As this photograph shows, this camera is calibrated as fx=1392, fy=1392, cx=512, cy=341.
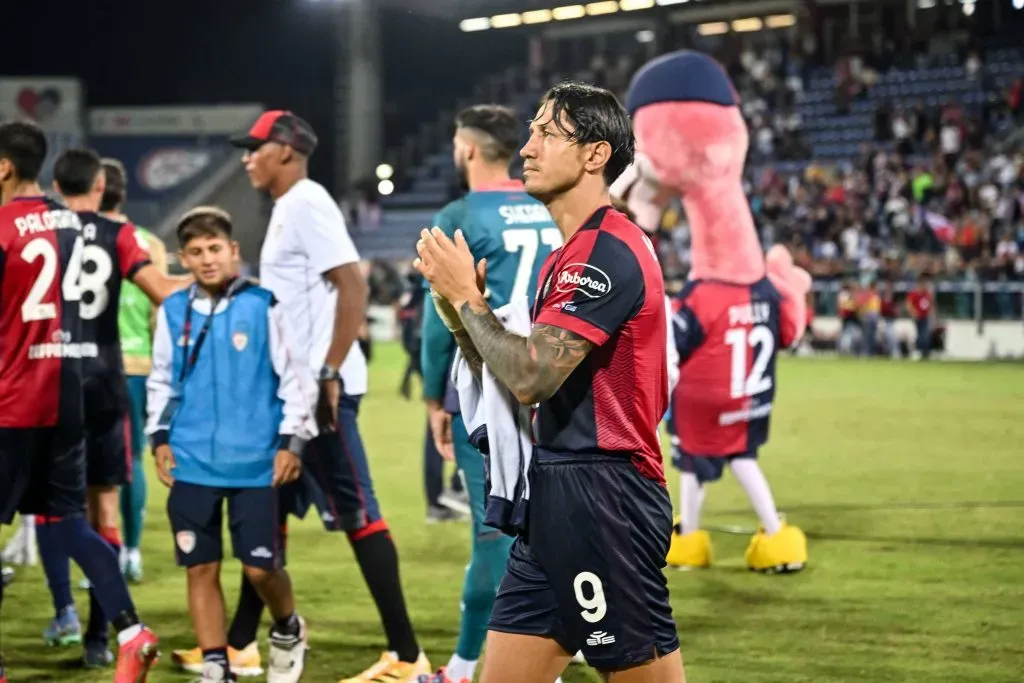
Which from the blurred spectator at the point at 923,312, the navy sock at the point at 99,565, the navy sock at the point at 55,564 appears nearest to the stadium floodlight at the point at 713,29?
the blurred spectator at the point at 923,312

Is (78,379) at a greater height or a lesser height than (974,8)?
lesser

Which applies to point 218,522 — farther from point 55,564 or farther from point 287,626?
point 55,564

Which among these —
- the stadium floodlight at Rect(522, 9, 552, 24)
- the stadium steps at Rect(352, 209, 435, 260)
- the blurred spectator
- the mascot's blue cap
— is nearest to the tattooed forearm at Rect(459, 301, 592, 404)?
the mascot's blue cap

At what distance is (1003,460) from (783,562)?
5095 mm

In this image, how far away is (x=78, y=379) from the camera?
5371mm

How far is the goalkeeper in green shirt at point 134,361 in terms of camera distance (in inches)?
280

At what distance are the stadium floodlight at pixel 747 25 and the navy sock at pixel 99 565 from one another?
34678 mm

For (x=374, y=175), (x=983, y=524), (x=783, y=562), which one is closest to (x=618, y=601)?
(x=783, y=562)

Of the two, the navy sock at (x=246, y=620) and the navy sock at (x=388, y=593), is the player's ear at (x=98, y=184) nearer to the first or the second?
the navy sock at (x=246, y=620)

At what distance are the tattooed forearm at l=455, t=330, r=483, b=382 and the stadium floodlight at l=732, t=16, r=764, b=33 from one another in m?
35.9

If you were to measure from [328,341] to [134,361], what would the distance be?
96.8 inches

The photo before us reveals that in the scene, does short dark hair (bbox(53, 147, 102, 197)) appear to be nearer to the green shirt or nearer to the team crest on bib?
the green shirt

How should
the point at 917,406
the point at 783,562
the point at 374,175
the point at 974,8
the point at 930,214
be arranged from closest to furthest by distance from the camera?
the point at 783,562 → the point at 917,406 → the point at 930,214 → the point at 974,8 → the point at 374,175

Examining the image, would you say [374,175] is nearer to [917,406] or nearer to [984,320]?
[984,320]
